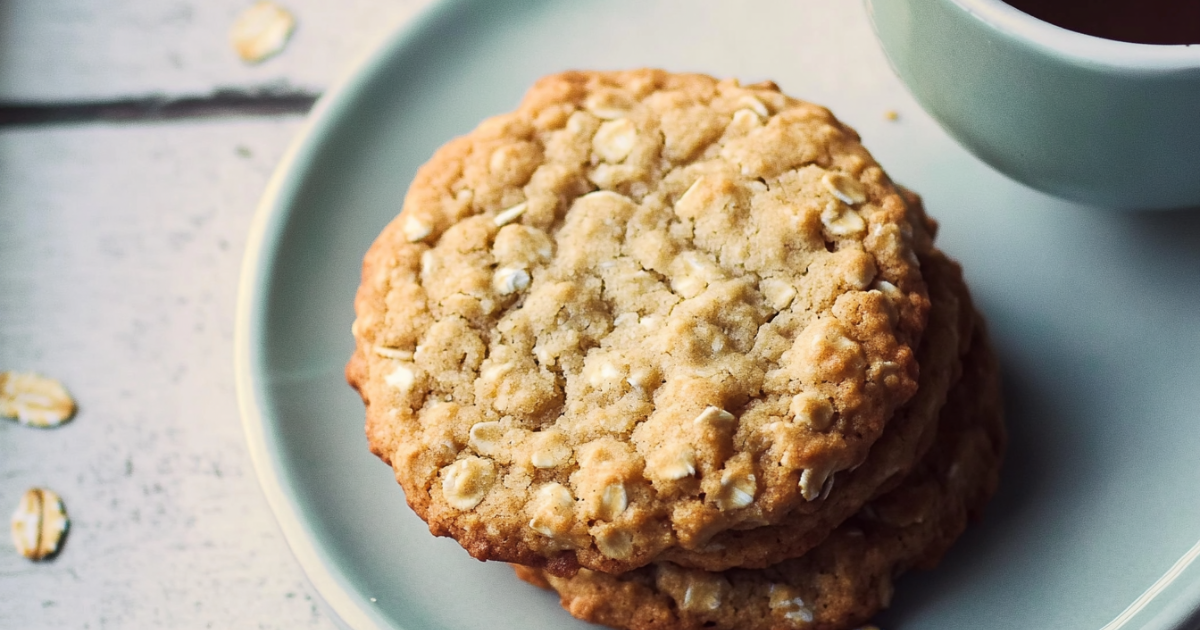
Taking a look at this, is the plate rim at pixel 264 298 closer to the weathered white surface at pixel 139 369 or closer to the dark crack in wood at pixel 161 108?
the weathered white surface at pixel 139 369

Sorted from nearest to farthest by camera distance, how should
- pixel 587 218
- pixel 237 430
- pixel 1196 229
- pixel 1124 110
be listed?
pixel 1124 110 → pixel 587 218 → pixel 1196 229 → pixel 237 430

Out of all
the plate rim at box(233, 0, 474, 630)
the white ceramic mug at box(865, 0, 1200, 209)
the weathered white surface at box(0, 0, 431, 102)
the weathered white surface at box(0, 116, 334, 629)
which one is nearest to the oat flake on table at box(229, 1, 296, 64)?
the weathered white surface at box(0, 0, 431, 102)

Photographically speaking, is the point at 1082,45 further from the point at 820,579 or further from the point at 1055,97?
the point at 820,579

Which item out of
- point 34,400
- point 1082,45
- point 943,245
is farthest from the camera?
point 34,400

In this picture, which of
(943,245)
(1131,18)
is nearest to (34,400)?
(943,245)

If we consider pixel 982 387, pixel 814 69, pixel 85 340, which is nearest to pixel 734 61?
pixel 814 69

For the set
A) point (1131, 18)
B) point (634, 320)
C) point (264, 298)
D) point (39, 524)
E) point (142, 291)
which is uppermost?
point (1131, 18)

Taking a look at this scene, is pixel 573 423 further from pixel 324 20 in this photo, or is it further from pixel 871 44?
pixel 324 20
